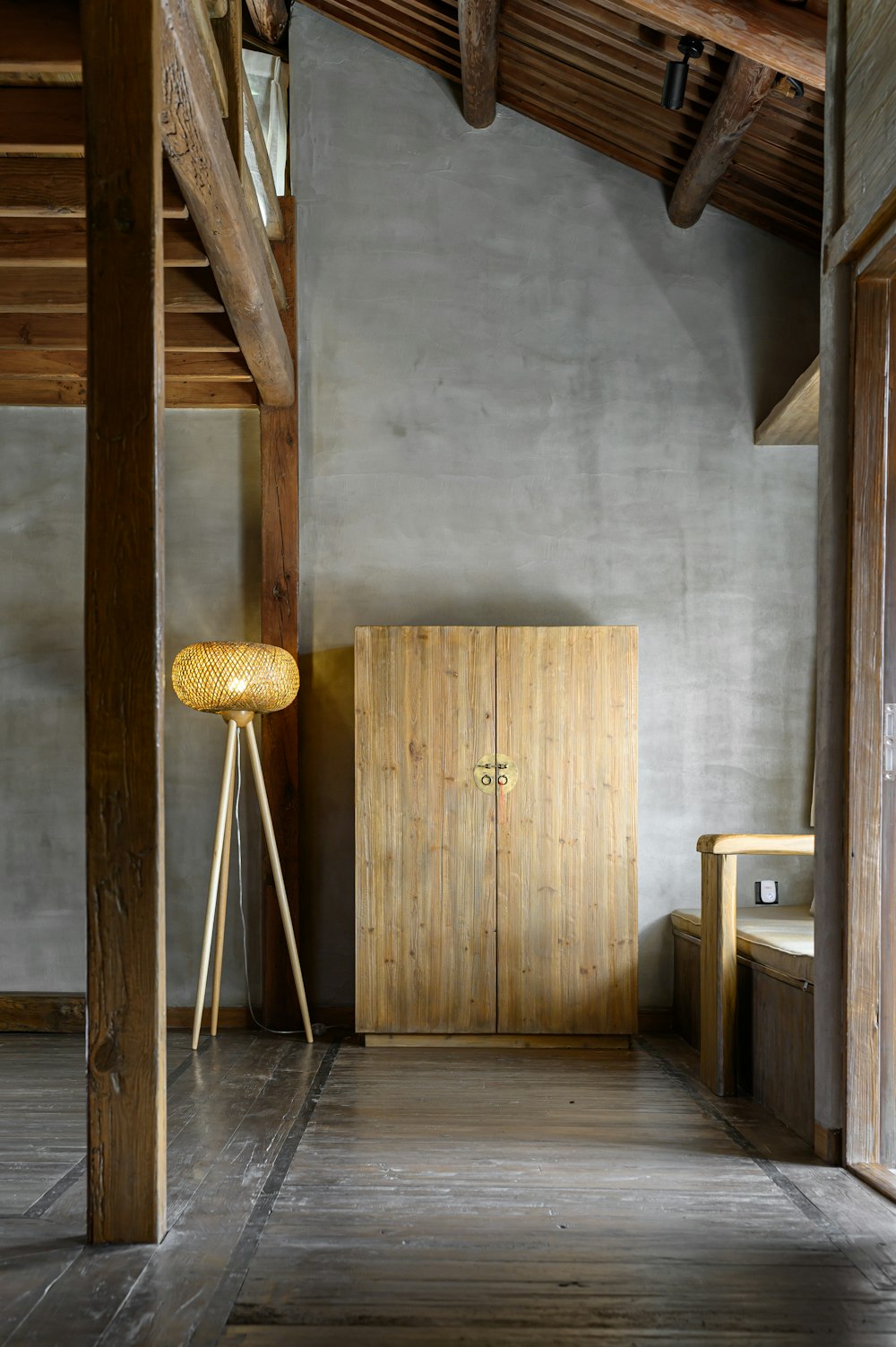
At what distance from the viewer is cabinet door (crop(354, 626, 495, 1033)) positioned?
4.57 meters

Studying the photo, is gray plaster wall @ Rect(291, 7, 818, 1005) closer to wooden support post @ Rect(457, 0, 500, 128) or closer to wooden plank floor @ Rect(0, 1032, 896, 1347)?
wooden support post @ Rect(457, 0, 500, 128)

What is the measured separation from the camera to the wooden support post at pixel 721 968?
3.86 meters

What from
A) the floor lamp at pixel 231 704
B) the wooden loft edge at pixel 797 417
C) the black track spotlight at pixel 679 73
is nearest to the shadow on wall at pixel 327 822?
the floor lamp at pixel 231 704

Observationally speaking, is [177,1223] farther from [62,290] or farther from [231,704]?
[62,290]

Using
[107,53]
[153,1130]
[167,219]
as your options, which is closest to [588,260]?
[167,219]

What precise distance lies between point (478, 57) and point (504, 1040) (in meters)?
4.11

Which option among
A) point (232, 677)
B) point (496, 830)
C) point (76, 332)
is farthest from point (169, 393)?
point (496, 830)

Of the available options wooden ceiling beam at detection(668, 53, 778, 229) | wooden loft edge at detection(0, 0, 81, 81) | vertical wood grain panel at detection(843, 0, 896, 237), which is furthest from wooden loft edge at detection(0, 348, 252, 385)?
vertical wood grain panel at detection(843, 0, 896, 237)

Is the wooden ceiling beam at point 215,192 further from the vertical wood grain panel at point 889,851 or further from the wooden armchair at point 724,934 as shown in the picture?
the wooden armchair at point 724,934

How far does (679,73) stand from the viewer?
4027 mm

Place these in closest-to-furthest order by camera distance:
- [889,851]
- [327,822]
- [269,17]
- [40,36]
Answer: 1. [40,36]
2. [889,851]
3. [269,17]
4. [327,822]

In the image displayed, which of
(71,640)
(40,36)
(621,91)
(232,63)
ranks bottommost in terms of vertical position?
(71,640)

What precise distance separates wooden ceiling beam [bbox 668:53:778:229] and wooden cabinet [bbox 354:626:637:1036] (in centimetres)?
198

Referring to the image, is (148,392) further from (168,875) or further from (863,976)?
(168,875)
